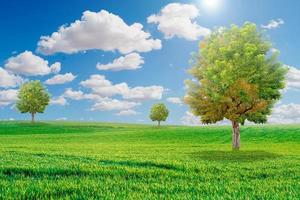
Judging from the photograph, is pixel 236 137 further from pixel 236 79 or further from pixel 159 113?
pixel 159 113

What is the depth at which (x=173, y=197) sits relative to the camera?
12484 mm

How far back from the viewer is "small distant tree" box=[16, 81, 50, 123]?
131 meters

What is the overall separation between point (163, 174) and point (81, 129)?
97.7 m

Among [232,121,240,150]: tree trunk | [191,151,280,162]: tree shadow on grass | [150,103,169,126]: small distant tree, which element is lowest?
[191,151,280,162]: tree shadow on grass

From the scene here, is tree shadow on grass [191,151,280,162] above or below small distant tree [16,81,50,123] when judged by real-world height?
below

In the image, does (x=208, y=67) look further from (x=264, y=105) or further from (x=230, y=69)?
(x=264, y=105)

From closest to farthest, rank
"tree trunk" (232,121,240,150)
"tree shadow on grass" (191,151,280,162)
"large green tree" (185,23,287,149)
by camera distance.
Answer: "tree shadow on grass" (191,151,280,162), "large green tree" (185,23,287,149), "tree trunk" (232,121,240,150)

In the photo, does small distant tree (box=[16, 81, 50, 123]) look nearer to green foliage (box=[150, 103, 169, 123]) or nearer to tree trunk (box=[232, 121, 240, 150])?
green foliage (box=[150, 103, 169, 123])

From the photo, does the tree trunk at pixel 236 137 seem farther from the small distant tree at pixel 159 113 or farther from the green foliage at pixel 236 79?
the small distant tree at pixel 159 113

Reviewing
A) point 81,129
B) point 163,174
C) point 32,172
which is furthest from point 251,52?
point 81,129

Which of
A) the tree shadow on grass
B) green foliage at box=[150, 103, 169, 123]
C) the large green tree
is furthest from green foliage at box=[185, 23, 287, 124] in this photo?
green foliage at box=[150, 103, 169, 123]

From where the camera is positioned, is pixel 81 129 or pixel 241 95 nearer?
pixel 241 95

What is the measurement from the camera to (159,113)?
137 metres

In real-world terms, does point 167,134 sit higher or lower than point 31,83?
lower
